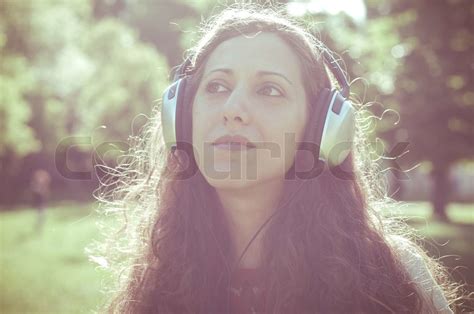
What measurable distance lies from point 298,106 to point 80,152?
101 ft

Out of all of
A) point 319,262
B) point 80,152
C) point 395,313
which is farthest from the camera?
point 80,152

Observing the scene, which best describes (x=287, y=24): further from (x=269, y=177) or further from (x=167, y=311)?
(x=167, y=311)

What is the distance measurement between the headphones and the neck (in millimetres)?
272

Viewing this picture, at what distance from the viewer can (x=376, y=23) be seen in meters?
16.4

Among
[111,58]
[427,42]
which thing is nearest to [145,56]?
[111,58]

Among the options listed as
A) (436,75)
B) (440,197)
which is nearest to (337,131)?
(436,75)

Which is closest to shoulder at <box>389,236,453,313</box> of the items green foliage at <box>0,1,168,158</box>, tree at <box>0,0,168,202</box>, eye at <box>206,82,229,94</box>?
eye at <box>206,82,229,94</box>

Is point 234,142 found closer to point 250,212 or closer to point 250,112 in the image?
point 250,112

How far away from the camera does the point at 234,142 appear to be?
1983 mm

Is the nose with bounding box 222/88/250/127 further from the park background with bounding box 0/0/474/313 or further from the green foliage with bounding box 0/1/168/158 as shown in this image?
the green foliage with bounding box 0/1/168/158

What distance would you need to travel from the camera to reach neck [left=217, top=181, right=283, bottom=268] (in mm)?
2162

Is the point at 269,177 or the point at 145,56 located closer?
the point at 269,177

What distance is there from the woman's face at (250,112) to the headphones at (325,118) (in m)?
0.08

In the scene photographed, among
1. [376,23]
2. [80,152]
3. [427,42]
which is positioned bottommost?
[80,152]
